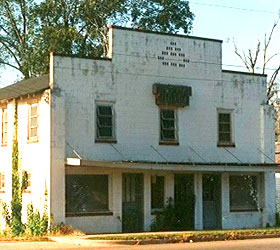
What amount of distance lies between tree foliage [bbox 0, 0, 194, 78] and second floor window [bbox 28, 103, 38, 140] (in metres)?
18.9

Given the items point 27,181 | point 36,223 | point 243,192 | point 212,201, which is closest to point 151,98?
point 212,201

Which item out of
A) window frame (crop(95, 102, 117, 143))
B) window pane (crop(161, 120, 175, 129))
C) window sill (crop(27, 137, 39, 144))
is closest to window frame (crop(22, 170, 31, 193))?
window sill (crop(27, 137, 39, 144))

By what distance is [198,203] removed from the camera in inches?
1137

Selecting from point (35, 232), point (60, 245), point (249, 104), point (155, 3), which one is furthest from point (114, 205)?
point (155, 3)

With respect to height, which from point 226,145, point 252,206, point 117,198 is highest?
point 226,145

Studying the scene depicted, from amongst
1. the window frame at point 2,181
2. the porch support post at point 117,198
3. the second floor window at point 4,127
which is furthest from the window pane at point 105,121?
the window frame at point 2,181

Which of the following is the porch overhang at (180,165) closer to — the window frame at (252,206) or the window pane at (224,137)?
the window frame at (252,206)

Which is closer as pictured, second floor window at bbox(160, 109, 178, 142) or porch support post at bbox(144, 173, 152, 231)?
porch support post at bbox(144, 173, 152, 231)

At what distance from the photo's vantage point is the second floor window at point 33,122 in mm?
26906

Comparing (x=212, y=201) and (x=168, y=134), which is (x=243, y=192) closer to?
(x=212, y=201)

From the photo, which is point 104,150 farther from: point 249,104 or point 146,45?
point 249,104

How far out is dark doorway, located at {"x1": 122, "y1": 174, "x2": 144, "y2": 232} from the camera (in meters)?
27.2

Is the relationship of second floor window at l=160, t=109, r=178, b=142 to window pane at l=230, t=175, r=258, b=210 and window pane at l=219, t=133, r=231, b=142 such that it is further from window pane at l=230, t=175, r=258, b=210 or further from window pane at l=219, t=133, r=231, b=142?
window pane at l=230, t=175, r=258, b=210

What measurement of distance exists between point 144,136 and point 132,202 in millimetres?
2719
